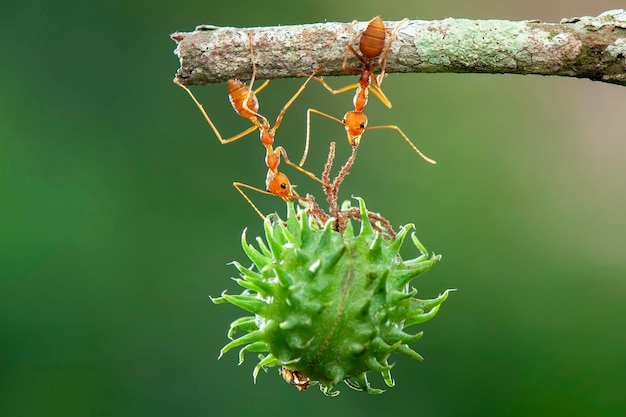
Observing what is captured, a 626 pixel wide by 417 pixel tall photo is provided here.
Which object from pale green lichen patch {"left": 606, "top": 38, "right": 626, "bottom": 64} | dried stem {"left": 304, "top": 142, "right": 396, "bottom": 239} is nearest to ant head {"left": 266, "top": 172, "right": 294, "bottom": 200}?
dried stem {"left": 304, "top": 142, "right": 396, "bottom": 239}

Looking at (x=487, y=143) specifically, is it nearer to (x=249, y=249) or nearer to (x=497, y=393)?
(x=497, y=393)

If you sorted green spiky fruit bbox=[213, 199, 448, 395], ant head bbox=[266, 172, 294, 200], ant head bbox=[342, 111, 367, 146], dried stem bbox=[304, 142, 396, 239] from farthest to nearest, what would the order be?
ant head bbox=[342, 111, 367, 146] < ant head bbox=[266, 172, 294, 200] < dried stem bbox=[304, 142, 396, 239] < green spiky fruit bbox=[213, 199, 448, 395]

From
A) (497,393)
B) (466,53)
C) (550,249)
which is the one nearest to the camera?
(466,53)

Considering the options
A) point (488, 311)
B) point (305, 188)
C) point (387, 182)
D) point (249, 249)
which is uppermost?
point (387, 182)

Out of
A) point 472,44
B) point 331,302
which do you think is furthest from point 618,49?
point 331,302

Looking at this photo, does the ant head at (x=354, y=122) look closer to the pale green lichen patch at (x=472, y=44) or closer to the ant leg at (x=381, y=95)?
the ant leg at (x=381, y=95)

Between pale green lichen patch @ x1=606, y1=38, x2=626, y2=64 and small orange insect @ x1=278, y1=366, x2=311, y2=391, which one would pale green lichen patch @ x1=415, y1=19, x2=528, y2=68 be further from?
small orange insect @ x1=278, y1=366, x2=311, y2=391

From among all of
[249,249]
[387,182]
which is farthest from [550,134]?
[249,249]
